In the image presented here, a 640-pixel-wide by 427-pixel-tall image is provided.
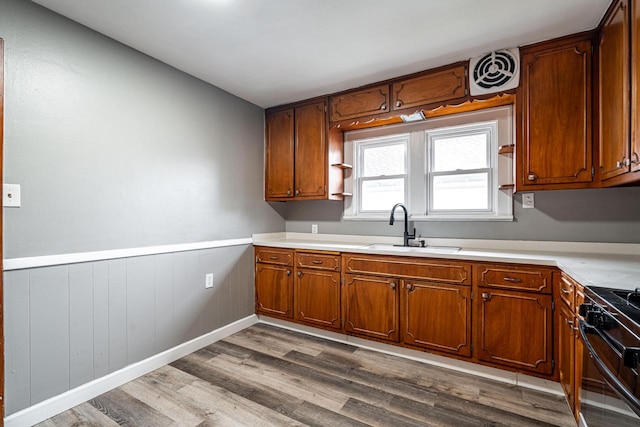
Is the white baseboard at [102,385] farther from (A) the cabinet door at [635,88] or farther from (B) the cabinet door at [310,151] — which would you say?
(A) the cabinet door at [635,88]

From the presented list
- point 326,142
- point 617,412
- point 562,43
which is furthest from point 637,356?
point 326,142

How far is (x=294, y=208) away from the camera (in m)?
3.75

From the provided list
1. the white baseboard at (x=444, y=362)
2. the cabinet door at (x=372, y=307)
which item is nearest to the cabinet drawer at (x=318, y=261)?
the cabinet door at (x=372, y=307)

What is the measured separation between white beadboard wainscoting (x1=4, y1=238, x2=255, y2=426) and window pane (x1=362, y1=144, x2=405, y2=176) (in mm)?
1774

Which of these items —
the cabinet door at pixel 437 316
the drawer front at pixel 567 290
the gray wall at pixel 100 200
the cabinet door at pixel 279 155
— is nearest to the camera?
the drawer front at pixel 567 290

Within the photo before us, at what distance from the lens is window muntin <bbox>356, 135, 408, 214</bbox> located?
3.10m

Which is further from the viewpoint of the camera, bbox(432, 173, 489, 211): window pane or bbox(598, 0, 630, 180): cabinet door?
bbox(432, 173, 489, 211): window pane

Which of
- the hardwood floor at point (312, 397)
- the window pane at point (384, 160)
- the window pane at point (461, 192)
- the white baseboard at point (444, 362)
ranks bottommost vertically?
the hardwood floor at point (312, 397)

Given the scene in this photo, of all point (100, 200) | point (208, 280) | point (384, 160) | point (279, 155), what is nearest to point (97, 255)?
point (100, 200)

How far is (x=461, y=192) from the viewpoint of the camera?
9.17 ft

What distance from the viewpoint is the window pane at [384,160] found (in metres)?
3.11

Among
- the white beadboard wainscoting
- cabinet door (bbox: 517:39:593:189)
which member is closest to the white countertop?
cabinet door (bbox: 517:39:593:189)

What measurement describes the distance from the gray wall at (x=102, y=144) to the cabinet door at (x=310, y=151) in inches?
28.4

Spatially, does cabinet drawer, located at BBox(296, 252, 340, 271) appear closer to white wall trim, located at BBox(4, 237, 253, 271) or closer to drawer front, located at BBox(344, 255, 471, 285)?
drawer front, located at BBox(344, 255, 471, 285)
